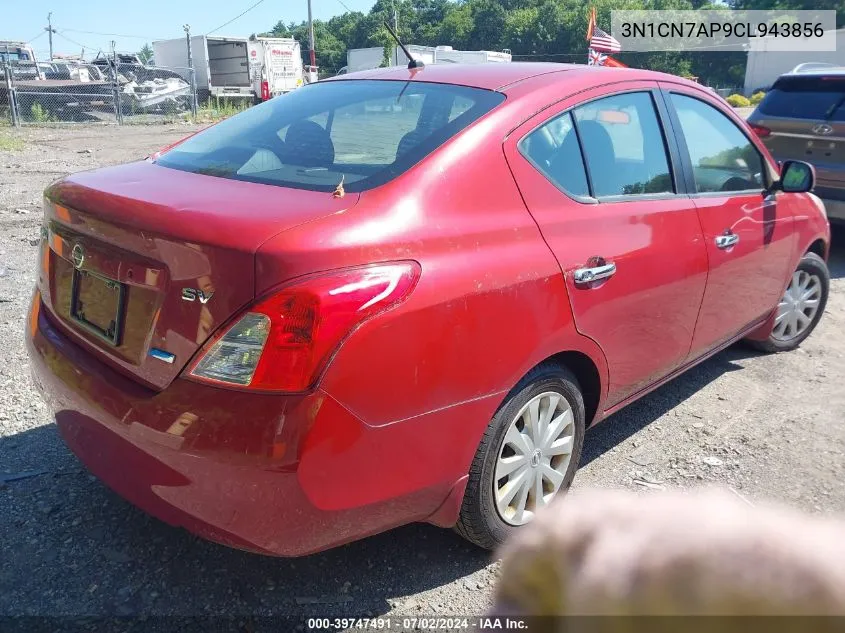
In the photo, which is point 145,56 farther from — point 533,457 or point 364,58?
point 533,457

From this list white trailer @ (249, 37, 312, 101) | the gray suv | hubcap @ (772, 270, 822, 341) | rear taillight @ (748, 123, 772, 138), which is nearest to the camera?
hubcap @ (772, 270, 822, 341)

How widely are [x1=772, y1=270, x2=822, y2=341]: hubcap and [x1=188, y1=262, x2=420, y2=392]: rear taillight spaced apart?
3.44m

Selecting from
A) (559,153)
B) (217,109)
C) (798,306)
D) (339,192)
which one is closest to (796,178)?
(798,306)

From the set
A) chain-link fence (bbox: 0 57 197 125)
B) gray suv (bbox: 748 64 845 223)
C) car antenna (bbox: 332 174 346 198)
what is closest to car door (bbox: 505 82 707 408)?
car antenna (bbox: 332 174 346 198)

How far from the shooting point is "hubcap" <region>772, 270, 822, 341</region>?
175 inches

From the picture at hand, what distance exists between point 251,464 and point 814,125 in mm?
6791

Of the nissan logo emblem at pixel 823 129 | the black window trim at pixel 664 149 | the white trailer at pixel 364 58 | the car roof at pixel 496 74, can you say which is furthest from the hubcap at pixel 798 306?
the white trailer at pixel 364 58

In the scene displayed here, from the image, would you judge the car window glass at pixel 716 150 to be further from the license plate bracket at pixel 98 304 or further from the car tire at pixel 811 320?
the license plate bracket at pixel 98 304

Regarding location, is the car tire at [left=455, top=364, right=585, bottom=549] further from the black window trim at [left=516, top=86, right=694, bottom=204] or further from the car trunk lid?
the car trunk lid

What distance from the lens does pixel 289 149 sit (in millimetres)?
2676

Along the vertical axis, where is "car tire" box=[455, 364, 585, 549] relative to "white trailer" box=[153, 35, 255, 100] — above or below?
below

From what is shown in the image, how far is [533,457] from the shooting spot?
2.57m

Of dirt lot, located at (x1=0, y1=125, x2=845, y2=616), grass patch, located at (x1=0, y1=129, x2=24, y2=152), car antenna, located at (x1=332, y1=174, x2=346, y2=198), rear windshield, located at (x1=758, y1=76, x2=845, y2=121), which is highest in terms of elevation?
rear windshield, located at (x1=758, y1=76, x2=845, y2=121)

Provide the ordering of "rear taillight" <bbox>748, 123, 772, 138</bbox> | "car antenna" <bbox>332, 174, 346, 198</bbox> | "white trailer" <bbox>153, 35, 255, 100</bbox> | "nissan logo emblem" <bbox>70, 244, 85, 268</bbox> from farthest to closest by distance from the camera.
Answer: "white trailer" <bbox>153, 35, 255, 100</bbox>, "rear taillight" <bbox>748, 123, 772, 138</bbox>, "nissan logo emblem" <bbox>70, 244, 85, 268</bbox>, "car antenna" <bbox>332, 174, 346, 198</bbox>
